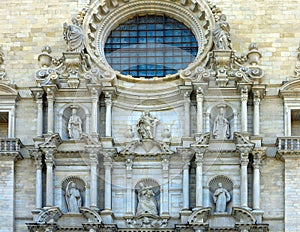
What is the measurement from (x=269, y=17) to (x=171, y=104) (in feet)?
9.60

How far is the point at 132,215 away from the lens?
2755 centimetres

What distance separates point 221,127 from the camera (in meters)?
28.2

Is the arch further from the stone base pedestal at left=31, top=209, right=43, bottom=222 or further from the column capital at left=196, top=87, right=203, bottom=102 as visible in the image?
the column capital at left=196, top=87, right=203, bottom=102

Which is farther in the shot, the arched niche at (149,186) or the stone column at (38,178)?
the arched niche at (149,186)

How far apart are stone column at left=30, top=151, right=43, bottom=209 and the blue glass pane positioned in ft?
9.51

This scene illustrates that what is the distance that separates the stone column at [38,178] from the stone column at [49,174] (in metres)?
0.18

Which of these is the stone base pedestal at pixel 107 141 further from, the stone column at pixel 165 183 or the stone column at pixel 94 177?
the stone column at pixel 165 183

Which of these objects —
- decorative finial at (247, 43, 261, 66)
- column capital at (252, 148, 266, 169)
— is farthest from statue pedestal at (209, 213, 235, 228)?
decorative finial at (247, 43, 261, 66)

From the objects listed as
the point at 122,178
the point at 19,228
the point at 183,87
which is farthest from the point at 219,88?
the point at 19,228

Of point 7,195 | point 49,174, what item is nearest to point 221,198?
point 49,174

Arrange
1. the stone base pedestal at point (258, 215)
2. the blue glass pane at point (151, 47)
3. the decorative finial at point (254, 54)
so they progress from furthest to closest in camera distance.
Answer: the blue glass pane at point (151, 47)
the decorative finial at point (254, 54)
the stone base pedestal at point (258, 215)

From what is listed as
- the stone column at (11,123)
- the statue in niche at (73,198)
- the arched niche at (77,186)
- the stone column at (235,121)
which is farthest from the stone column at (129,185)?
the stone column at (11,123)

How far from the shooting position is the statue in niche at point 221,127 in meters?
28.1

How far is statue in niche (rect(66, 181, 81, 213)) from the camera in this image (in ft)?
90.8
